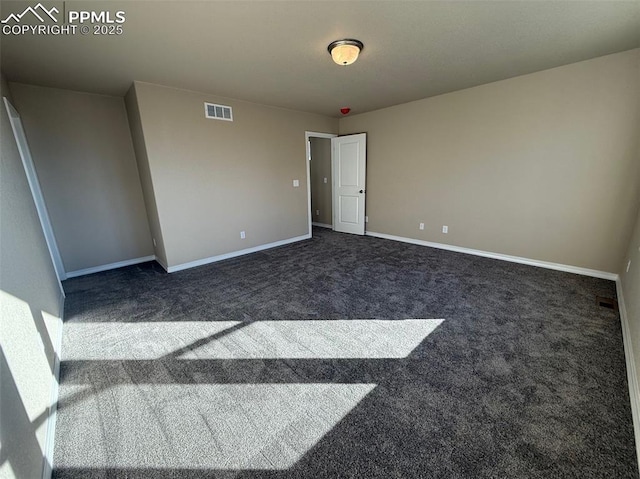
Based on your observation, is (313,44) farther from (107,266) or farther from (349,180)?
(107,266)

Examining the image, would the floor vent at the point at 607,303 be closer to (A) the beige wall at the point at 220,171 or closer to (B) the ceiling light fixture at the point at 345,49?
(B) the ceiling light fixture at the point at 345,49

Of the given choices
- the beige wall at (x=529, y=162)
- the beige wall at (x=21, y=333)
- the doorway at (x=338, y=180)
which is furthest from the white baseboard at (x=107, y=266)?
the beige wall at (x=529, y=162)

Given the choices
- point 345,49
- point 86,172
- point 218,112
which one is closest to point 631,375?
point 345,49

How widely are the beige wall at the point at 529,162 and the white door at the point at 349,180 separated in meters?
0.58

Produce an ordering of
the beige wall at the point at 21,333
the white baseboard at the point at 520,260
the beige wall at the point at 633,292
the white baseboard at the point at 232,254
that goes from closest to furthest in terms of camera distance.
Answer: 1. the beige wall at the point at 21,333
2. the beige wall at the point at 633,292
3. the white baseboard at the point at 520,260
4. the white baseboard at the point at 232,254

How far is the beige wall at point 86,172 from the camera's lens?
3.29 meters

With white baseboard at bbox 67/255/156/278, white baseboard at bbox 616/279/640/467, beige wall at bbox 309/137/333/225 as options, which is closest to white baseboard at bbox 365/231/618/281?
white baseboard at bbox 616/279/640/467

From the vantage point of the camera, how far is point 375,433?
1.42 m

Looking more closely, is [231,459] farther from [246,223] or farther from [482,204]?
[482,204]

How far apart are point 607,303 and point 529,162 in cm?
188

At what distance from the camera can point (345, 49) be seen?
2.35m

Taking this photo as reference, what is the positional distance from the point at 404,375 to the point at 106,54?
383cm

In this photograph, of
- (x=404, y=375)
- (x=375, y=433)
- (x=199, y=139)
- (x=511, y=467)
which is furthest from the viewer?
(x=199, y=139)

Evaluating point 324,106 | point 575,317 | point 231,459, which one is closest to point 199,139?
point 324,106
